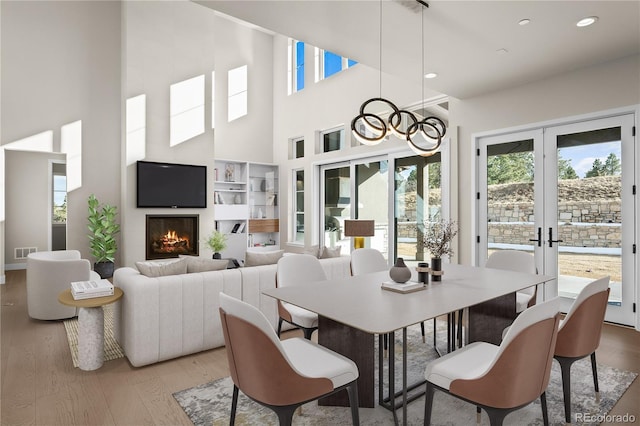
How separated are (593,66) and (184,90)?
20.5 feet

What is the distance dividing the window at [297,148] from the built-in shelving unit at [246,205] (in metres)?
0.63

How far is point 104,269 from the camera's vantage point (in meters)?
6.46

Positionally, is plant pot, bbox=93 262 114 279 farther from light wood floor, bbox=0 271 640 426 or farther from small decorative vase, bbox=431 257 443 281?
small decorative vase, bbox=431 257 443 281

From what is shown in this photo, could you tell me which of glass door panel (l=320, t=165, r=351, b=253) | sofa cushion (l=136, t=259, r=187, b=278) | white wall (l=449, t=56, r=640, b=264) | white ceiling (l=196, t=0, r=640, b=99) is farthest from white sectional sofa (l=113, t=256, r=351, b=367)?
glass door panel (l=320, t=165, r=351, b=253)

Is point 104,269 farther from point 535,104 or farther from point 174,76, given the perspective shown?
point 535,104

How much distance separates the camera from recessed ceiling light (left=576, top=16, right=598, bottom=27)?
2.93 metres

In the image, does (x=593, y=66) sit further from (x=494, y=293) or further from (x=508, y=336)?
(x=508, y=336)

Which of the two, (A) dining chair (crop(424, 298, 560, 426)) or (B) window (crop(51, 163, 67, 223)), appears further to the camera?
(B) window (crop(51, 163, 67, 223))

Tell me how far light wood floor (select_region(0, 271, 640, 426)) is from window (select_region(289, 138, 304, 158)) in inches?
220

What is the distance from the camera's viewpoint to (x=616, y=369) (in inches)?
112

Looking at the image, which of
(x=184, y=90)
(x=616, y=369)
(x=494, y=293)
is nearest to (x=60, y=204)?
(x=184, y=90)

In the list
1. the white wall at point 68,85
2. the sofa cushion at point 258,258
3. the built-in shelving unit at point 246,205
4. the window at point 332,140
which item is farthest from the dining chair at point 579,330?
the white wall at point 68,85

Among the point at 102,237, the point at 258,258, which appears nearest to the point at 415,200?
the point at 258,258

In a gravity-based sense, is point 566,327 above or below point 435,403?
above
